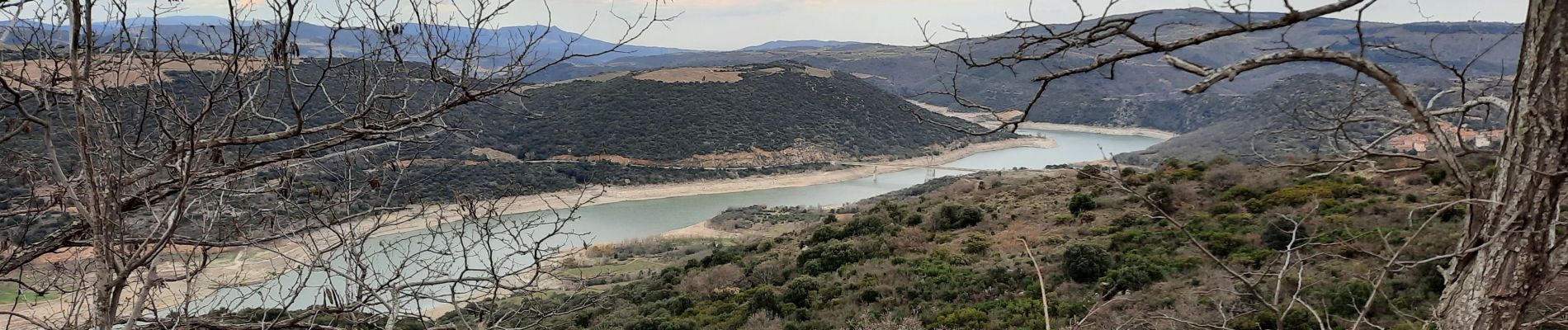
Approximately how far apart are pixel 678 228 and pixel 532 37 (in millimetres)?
23350

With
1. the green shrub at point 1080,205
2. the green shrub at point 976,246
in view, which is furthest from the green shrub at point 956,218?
the green shrub at point 976,246

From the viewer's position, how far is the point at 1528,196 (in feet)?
4.61

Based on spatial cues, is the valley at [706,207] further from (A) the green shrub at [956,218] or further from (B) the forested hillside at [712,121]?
(B) the forested hillside at [712,121]

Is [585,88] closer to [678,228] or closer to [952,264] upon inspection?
[678,228]

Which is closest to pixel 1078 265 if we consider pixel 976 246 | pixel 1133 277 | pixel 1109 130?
pixel 1133 277

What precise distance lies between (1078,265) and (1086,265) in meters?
0.08

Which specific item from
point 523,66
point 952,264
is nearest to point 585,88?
point 952,264

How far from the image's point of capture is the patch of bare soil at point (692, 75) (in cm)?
4419

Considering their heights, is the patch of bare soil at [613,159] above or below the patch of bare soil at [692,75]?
below

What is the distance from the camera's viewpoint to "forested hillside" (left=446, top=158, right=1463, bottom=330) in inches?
245

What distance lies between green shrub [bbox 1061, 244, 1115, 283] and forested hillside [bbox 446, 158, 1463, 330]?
13mm

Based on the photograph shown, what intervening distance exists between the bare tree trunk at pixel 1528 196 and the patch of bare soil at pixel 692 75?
43.0 meters

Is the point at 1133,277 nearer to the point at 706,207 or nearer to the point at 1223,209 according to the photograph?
the point at 1223,209

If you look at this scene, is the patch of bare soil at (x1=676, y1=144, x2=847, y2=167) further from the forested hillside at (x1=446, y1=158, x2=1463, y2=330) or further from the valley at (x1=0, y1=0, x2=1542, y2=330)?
the forested hillside at (x1=446, y1=158, x2=1463, y2=330)
